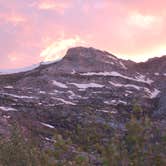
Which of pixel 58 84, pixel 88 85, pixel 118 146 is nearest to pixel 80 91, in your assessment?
pixel 88 85

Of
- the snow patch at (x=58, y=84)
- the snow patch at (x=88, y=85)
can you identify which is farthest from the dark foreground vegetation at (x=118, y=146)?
the snow patch at (x=88, y=85)

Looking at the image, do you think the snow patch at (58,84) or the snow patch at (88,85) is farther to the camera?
the snow patch at (88,85)

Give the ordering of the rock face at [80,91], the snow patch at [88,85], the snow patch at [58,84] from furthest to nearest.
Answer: the snow patch at [88,85] < the snow patch at [58,84] < the rock face at [80,91]

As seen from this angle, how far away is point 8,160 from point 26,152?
128 centimetres

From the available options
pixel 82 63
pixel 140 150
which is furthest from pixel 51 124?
pixel 140 150

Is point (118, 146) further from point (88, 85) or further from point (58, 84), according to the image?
point (88, 85)

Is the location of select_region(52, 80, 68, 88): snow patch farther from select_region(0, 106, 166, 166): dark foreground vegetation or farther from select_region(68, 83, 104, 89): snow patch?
select_region(0, 106, 166, 166): dark foreground vegetation

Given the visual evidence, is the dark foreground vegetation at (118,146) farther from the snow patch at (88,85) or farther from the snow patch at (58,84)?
the snow patch at (88,85)

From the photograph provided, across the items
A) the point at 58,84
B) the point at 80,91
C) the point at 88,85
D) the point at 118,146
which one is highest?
the point at 58,84

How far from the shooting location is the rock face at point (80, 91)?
7419 centimetres

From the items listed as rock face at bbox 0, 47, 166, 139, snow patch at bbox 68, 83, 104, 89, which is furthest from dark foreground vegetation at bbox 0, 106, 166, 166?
snow patch at bbox 68, 83, 104, 89

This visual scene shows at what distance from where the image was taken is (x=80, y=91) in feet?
309

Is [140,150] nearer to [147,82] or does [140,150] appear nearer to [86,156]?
[86,156]

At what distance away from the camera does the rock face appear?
243ft
